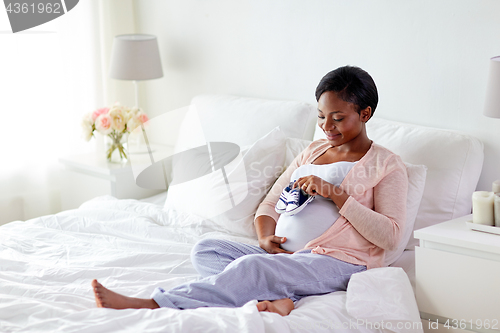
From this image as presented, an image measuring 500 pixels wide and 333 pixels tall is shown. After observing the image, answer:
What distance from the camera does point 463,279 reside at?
4.73 ft

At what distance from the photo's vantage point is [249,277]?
1.41 meters

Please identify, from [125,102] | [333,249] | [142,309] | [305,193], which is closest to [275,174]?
[305,193]

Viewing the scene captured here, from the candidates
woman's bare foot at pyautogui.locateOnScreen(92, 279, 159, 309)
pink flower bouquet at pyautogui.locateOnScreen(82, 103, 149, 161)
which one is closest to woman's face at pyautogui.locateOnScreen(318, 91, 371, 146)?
woman's bare foot at pyautogui.locateOnScreen(92, 279, 159, 309)

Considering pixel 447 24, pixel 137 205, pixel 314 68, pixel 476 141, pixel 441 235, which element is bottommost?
pixel 137 205

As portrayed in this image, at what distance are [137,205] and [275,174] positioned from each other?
619 mm

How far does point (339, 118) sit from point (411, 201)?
1.18ft

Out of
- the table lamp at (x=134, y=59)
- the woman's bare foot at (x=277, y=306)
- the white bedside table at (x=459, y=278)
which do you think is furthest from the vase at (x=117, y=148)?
the white bedside table at (x=459, y=278)

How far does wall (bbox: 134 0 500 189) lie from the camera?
1903mm

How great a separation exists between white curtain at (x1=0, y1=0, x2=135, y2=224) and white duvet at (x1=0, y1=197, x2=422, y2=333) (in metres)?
0.93

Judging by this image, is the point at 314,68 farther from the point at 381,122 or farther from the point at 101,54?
the point at 101,54

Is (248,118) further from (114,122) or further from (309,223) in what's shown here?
(309,223)

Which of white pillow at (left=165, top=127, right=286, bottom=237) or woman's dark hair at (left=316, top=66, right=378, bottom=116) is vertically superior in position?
woman's dark hair at (left=316, top=66, right=378, bottom=116)

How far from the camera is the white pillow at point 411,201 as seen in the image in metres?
1.72

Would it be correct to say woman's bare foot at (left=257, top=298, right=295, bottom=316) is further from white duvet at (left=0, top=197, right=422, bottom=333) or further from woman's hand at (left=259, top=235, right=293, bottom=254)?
woman's hand at (left=259, top=235, right=293, bottom=254)
